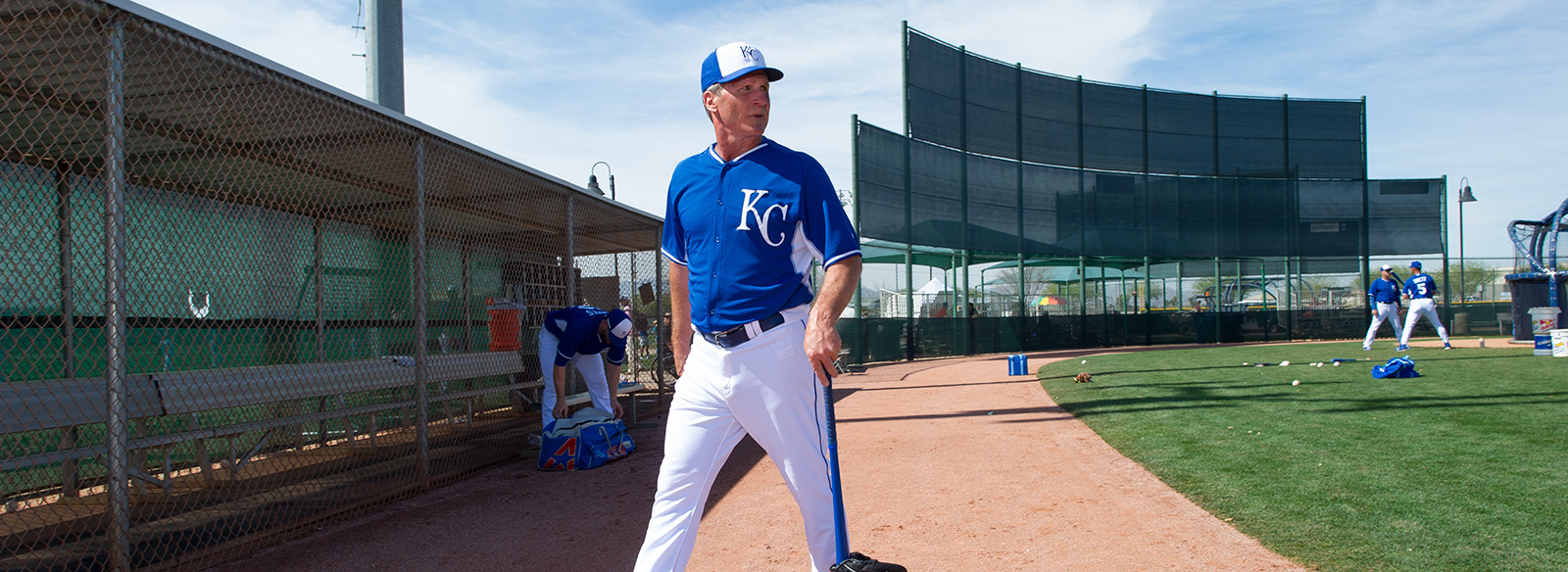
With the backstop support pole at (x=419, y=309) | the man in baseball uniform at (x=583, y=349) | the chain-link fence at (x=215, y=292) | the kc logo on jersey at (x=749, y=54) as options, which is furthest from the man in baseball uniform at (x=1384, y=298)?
the kc logo on jersey at (x=749, y=54)

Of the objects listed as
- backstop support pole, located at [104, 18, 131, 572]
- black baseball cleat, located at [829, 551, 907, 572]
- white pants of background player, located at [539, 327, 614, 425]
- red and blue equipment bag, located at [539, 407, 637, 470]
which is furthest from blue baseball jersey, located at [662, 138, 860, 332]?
white pants of background player, located at [539, 327, 614, 425]

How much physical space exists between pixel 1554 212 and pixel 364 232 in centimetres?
2683

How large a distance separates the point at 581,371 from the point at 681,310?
5.32 metres

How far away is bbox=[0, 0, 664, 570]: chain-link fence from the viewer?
14.8ft

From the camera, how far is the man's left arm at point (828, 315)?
8.14 ft

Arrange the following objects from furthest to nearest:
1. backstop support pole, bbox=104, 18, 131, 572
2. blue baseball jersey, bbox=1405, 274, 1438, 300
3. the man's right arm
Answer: blue baseball jersey, bbox=1405, 274, 1438, 300, backstop support pole, bbox=104, 18, 131, 572, the man's right arm

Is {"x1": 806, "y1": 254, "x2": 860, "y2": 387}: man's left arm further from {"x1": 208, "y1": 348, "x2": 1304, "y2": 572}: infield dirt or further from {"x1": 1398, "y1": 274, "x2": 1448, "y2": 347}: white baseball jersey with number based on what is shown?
{"x1": 1398, "y1": 274, "x2": 1448, "y2": 347}: white baseball jersey with number

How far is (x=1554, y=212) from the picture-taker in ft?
68.2

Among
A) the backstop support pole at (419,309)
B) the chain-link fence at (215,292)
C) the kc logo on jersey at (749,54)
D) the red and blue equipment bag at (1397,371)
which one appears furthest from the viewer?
the red and blue equipment bag at (1397,371)

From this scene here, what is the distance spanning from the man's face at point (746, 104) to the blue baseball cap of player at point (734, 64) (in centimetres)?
4

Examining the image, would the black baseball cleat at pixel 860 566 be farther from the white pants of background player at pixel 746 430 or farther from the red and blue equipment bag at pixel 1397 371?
the red and blue equipment bag at pixel 1397 371

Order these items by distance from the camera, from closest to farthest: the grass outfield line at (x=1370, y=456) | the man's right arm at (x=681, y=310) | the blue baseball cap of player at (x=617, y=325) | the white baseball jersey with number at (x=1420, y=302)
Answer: the man's right arm at (x=681, y=310) < the grass outfield line at (x=1370, y=456) < the blue baseball cap of player at (x=617, y=325) < the white baseball jersey with number at (x=1420, y=302)

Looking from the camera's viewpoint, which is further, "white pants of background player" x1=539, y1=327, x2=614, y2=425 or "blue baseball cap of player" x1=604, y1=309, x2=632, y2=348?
"white pants of background player" x1=539, y1=327, x2=614, y2=425

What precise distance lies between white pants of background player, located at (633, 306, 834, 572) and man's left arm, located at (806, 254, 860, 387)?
3.6 inches
